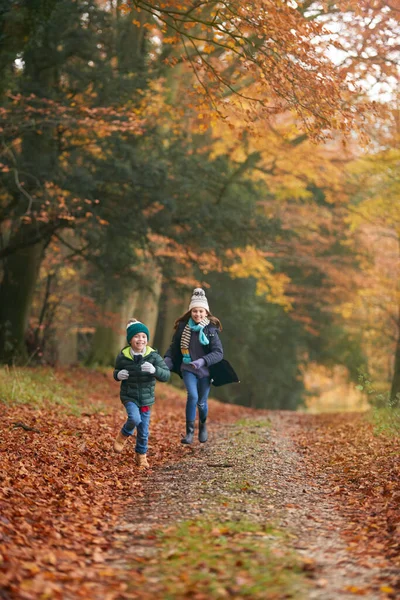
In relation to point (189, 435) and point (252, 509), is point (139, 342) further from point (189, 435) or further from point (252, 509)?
point (252, 509)

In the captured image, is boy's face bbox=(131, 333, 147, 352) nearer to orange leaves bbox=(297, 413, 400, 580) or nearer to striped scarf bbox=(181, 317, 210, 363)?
striped scarf bbox=(181, 317, 210, 363)

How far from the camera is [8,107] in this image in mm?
14641

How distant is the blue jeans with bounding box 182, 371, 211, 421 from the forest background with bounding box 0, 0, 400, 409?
2.60 metres

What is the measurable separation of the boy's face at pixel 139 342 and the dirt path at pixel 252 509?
144 centimetres

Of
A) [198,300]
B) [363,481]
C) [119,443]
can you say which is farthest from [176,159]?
[363,481]

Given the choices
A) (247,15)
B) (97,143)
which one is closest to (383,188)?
(97,143)

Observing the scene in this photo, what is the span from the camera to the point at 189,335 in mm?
10227

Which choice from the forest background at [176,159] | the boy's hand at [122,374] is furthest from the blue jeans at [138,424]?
the forest background at [176,159]

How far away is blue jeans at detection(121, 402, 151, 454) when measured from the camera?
8.57 m

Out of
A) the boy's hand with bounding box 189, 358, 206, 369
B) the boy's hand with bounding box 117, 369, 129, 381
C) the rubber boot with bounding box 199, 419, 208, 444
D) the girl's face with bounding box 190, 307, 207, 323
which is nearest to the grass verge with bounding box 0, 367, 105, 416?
the rubber boot with bounding box 199, 419, 208, 444

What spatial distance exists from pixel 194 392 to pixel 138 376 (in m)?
1.60

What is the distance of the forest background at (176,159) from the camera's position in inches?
392

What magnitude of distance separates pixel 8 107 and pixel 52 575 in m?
11.8

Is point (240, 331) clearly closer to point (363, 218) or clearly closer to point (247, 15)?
point (363, 218)
